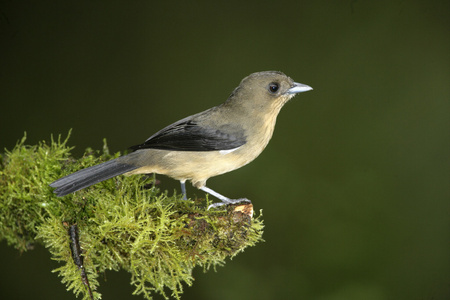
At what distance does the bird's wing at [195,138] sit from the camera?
2867 mm

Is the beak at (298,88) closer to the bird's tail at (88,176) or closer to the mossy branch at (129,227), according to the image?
the mossy branch at (129,227)

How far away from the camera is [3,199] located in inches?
116

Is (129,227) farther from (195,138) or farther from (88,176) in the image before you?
(195,138)

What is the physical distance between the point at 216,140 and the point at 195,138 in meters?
0.12

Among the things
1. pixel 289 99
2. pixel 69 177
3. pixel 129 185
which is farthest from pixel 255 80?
pixel 69 177

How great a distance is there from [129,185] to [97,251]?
38cm

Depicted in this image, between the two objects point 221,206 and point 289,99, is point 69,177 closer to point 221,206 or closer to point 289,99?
point 221,206

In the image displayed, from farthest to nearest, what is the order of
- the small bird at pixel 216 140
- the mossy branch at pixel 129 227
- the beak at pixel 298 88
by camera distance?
the beak at pixel 298 88
the small bird at pixel 216 140
the mossy branch at pixel 129 227

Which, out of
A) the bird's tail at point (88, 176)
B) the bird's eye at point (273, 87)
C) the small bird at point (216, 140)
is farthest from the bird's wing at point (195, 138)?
the bird's eye at point (273, 87)

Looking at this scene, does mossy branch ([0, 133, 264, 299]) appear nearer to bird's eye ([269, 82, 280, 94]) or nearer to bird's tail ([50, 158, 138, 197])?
bird's tail ([50, 158, 138, 197])

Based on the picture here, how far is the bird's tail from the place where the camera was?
2.54m

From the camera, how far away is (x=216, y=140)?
2.94 meters

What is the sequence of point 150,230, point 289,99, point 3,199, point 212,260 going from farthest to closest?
point 289,99 < point 3,199 < point 212,260 < point 150,230

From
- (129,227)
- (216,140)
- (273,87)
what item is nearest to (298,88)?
(273,87)
